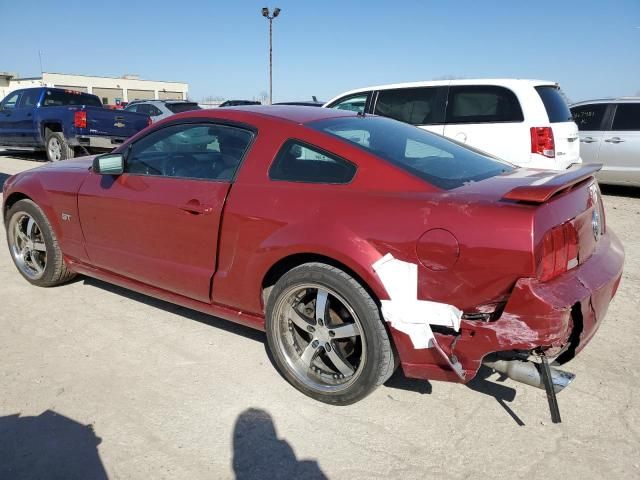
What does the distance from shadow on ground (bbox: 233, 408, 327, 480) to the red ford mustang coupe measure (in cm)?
36

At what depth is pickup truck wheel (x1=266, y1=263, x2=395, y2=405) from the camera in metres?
2.42

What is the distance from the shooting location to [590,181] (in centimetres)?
270

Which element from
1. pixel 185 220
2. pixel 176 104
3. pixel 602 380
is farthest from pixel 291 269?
pixel 176 104

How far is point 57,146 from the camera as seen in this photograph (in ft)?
36.2

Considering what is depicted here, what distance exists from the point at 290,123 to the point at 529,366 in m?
1.77

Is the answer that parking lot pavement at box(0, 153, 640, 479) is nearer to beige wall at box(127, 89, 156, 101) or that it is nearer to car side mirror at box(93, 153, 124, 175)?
car side mirror at box(93, 153, 124, 175)

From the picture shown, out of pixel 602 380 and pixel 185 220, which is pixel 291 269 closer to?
pixel 185 220

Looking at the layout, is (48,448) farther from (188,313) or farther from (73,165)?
(73,165)

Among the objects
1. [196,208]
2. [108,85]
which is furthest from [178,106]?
[108,85]

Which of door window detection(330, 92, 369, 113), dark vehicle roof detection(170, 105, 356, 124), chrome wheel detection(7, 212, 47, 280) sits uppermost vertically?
dark vehicle roof detection(170, 105, 356, 124)

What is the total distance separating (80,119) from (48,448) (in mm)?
9338

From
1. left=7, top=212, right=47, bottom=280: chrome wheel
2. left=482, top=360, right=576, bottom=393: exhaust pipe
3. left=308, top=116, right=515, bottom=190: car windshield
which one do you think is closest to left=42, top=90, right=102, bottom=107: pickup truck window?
left=7, top=212, right=47, bottom=280: chrome wheel

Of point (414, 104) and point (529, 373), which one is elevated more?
point (414, 104)

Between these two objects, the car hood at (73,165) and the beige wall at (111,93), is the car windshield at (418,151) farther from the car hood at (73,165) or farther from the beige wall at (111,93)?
the beige wall at (111,93)
